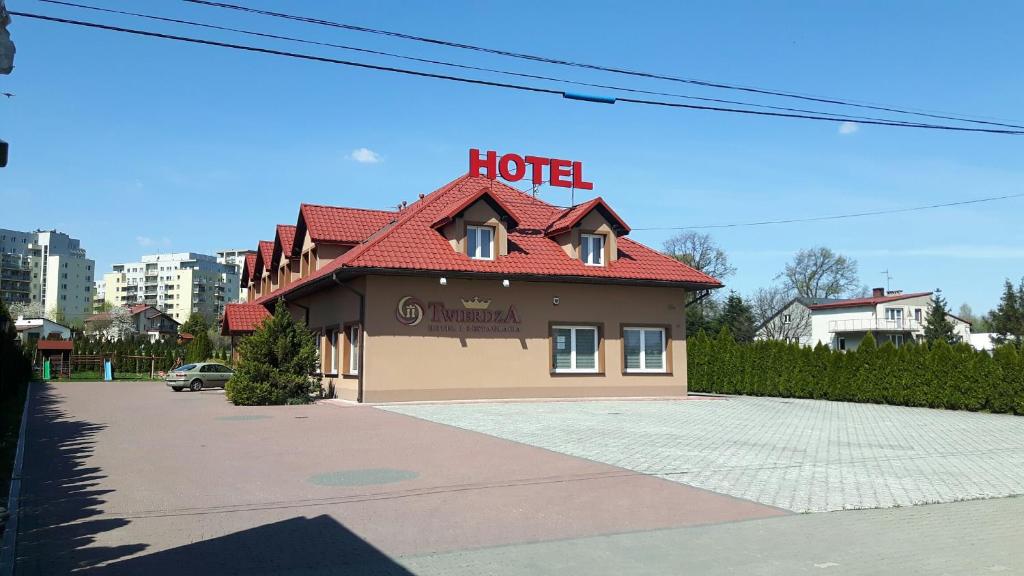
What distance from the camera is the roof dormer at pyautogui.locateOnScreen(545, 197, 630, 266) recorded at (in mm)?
23891

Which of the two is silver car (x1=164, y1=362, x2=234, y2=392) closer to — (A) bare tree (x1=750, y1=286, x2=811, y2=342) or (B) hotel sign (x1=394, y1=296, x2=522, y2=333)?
(B) hotel sign (x1=394, y1=296, x2=522, y2=333)

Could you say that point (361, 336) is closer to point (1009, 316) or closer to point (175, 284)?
point (1009, 316)

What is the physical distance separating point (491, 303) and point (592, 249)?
4234 millimetres

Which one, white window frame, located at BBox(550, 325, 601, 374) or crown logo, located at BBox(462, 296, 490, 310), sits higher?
crown logo, located at BBox(462, 296, 490, 310)

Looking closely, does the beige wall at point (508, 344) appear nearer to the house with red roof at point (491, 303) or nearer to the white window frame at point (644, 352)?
the house with red roof at point (491, 303)

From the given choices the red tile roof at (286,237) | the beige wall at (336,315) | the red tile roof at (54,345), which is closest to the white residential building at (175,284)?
the red tile roof at (54,345)

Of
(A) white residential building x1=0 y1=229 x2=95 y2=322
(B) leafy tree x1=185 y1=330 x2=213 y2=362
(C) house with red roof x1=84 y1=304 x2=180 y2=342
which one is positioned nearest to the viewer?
(B) leafy tree x1=185 y1=330 x2=213 y2=362

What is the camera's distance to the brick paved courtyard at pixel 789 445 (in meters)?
8.78

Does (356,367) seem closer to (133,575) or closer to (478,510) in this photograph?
(478,510)

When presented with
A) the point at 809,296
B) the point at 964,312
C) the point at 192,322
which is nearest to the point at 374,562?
the point at 809,296

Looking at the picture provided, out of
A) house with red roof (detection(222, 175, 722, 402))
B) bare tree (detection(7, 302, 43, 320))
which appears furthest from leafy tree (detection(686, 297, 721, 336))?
bare tree (detection(7, 302, 43, 320))

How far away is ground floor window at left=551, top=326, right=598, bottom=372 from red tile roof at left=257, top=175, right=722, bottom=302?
6.08 feet

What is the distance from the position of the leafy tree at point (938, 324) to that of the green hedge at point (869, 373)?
38.0 meters

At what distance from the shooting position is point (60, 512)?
7.39 metres
